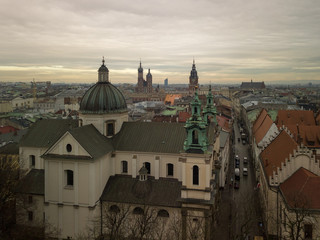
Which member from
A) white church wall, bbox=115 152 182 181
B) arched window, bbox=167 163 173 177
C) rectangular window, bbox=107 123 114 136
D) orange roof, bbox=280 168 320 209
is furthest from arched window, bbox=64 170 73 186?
orange roof, bbox=280 168 320 209

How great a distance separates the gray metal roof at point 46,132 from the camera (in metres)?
44.1

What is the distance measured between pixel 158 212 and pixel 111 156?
9.54m

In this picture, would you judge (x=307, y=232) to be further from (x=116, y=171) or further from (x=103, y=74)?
(x=103, y=74)

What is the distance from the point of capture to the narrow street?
32.9 m

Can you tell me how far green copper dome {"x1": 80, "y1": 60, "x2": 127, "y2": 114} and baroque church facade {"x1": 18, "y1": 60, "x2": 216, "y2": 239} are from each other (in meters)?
0.13

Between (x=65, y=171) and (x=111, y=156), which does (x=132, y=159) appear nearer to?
(x=111, y=156)

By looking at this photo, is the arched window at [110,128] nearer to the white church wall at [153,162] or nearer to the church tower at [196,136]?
the white church wall at [153,162]

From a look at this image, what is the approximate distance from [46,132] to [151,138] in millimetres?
15563

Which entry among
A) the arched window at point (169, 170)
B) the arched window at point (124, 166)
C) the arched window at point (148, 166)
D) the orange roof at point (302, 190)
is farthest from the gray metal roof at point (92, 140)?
the orange roof at point (302, 190)

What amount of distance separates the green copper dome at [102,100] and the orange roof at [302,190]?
23.1 metres

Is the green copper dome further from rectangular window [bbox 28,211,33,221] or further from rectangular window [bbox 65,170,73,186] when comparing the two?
rectangular window [bbox 28,211,33,221]

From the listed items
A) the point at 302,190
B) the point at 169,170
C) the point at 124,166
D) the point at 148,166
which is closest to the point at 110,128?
the point at 124,166

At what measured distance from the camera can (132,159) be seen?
4047 centimetres

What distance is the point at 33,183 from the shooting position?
41.5 metres
